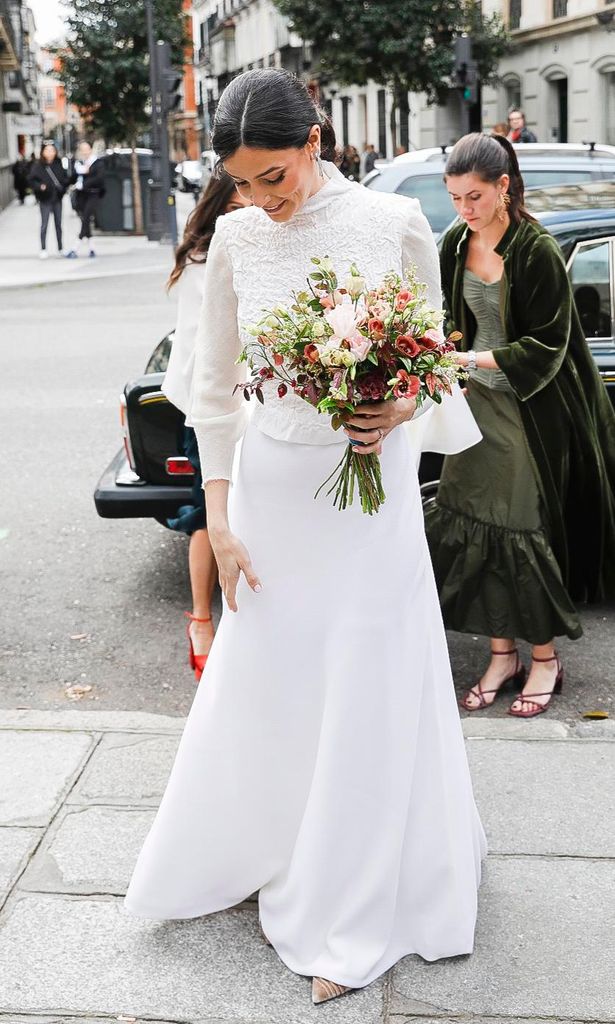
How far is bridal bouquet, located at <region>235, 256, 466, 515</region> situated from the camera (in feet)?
8.15

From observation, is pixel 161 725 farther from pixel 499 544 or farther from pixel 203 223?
pixel 203 223

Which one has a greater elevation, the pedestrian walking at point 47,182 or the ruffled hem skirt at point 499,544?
the pedestrian walking at point 47,182

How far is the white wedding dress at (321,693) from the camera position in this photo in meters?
2.83

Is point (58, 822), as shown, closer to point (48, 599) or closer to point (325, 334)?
point (325, 334)

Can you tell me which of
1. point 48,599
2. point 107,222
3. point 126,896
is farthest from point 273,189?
point 107,222

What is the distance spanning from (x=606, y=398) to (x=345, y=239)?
216 cm

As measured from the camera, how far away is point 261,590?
2.95m

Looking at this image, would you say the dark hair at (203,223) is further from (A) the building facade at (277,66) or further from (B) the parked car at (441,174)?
(A) the building facade at (277,66)

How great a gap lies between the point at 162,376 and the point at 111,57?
3065cm

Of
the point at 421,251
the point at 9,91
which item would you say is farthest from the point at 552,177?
the point at 9,91

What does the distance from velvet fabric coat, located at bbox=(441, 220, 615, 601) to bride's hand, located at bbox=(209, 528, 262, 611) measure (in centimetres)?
157

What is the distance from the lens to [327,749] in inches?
113

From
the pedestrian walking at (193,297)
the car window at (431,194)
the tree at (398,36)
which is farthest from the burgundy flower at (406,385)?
→ the tree at (398,36)

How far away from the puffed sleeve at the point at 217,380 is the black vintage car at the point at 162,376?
92.9 inches
